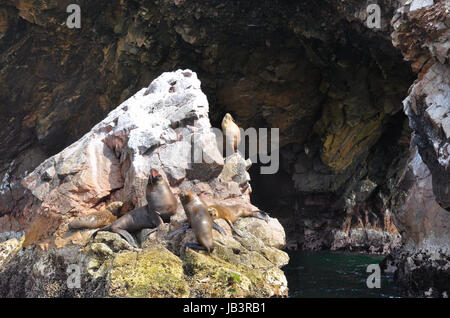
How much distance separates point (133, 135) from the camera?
8.16 m

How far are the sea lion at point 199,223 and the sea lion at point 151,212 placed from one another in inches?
20.3

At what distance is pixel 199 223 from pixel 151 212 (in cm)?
114

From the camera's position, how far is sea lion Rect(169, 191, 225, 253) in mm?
6055

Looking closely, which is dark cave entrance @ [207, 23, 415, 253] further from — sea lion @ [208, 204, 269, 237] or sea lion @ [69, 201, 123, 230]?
sea lion @ [69, 201, 123, 230]

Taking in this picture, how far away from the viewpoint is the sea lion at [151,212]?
22.8 ft

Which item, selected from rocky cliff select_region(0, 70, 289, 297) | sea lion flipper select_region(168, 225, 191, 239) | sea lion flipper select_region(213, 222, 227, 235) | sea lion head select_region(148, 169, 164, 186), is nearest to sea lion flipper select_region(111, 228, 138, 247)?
rocky cliff select_region(0, 70, 289, 297)

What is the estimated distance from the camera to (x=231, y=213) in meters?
7.55

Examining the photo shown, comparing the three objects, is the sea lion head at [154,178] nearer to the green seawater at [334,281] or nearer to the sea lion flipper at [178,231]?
the sea lion flipper at [178,231]

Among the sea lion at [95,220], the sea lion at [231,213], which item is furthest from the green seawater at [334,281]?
the sea lion at [95,220]

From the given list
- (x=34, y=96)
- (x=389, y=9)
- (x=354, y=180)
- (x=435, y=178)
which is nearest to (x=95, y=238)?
(x=435, y=178)

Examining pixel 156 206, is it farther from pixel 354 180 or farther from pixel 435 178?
pixel 354 180

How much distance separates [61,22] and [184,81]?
758cm

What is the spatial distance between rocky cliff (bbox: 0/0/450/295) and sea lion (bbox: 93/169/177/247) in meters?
5.84

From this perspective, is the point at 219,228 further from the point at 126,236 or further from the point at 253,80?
the point at 253,80
